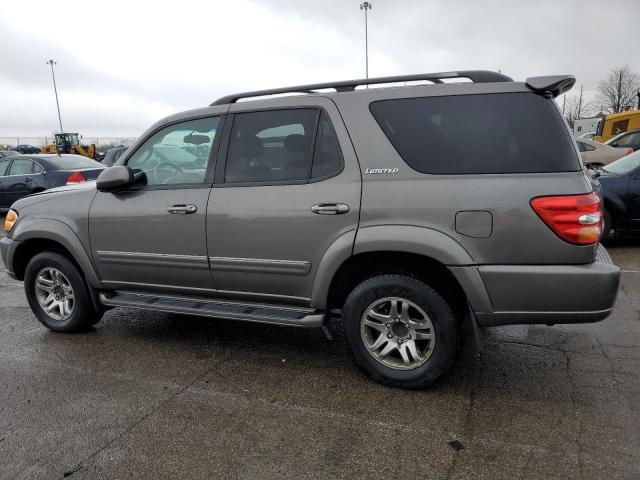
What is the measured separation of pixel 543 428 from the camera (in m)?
2.74

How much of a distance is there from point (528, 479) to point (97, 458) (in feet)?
6.98

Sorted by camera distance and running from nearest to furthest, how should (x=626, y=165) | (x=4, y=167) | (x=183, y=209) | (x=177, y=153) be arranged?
1. (x=183, y=209)
2. (x=177, y=153)
3. (x=626, y=165)
4. (x=4, y=167)

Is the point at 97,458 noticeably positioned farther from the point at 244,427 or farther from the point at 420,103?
the point at 420,103

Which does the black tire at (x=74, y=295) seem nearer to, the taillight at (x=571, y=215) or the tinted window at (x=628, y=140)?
the taillight at (x=571, y=215)

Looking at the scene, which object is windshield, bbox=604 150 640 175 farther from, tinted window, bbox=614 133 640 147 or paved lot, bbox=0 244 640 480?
tinted window, bbox=614 133 640 147

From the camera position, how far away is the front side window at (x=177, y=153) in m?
3.75

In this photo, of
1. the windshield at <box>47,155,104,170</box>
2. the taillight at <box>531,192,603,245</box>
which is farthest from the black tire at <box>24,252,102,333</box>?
the windshield at <box>47,155,104,170</box>

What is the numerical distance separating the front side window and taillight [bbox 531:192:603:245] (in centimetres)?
230

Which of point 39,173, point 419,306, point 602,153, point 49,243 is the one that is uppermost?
point 39,173

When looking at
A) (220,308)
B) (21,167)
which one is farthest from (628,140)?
(21,167)

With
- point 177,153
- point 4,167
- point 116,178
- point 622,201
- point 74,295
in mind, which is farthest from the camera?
point 4,167

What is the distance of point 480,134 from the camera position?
296cm

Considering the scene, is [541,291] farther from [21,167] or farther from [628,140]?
[628,140]

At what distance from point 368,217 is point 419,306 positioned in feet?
2.06
